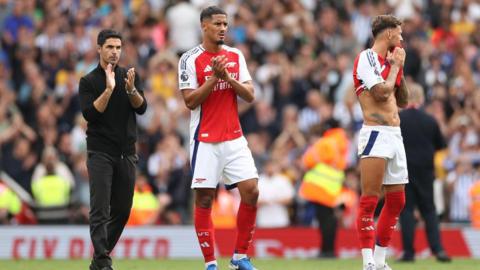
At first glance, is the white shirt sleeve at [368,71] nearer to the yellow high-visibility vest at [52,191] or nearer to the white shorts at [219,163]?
the white shorts at [219,163]

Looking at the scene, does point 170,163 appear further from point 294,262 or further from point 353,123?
point 294,262

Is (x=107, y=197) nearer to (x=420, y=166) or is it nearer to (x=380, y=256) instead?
(x=380, y=256)

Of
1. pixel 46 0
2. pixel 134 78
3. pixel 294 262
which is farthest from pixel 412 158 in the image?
pixel 46 0

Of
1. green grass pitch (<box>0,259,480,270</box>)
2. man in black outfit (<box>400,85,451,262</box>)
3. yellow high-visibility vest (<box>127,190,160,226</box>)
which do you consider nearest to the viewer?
green grass pitch (<box>0,259,480,270</box>)

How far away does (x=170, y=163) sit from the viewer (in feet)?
73.5

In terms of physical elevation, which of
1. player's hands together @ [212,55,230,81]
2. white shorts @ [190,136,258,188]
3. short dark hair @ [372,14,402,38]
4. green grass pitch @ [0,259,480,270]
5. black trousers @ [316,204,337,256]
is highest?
short dark hair @ [372,14,402,38]

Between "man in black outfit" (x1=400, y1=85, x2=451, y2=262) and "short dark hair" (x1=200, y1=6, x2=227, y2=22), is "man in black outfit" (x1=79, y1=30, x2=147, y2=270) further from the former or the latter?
"man in black outfit" (x1=400, y1=85, x2=451, y2=262)

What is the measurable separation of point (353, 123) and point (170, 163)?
3495 millimetres

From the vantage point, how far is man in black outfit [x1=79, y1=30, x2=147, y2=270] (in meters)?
13.5

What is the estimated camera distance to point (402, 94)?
13812 mm

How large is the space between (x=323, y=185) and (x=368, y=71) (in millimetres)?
5560

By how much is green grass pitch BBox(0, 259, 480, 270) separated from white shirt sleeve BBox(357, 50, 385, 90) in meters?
3.35

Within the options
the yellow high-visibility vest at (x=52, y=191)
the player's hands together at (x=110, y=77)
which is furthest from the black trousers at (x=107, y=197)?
the yellow high-visibility vest at (x=52, y=191)

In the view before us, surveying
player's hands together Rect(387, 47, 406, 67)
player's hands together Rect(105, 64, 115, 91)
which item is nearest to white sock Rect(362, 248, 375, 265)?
player's hands together Rect(387, 47, 406, 67)
